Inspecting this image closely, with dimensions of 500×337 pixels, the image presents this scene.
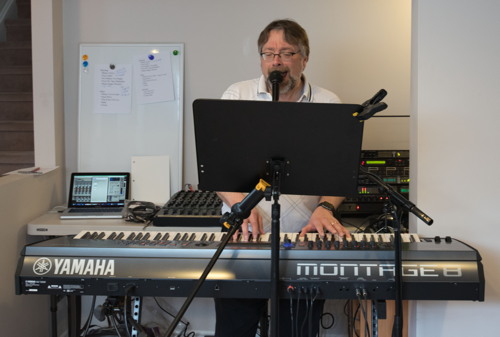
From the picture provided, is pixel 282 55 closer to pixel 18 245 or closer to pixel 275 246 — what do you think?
pixel 275 246

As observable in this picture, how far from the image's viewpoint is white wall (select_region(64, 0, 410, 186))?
3.19 m

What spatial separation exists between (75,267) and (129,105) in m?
1.64

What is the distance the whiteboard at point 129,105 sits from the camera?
321 centimetres

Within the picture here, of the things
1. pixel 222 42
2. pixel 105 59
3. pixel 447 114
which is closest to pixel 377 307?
pixel 447 114

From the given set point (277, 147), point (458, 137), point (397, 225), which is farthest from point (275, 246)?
point (458, 137)

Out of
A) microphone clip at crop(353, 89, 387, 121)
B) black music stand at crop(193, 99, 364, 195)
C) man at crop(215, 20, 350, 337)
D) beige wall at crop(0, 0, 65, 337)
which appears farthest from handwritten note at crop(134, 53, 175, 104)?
microphone clip at crop(353, 89, 387, 121)

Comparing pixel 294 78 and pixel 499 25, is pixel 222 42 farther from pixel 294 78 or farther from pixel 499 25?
pixel 499 25

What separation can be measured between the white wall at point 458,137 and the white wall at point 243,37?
3.57ft

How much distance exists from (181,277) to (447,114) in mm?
1221

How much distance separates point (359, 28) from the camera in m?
3.19

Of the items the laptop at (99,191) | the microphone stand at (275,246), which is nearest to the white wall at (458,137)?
the microphone stand at (275,246)

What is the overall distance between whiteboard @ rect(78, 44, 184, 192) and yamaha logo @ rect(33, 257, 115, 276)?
148 centimetres

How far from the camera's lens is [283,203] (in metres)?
2.13

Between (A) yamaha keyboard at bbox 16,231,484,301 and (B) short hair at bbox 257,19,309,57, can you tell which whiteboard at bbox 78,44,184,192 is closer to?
(B) short hair at bbox 257,19,309,57
